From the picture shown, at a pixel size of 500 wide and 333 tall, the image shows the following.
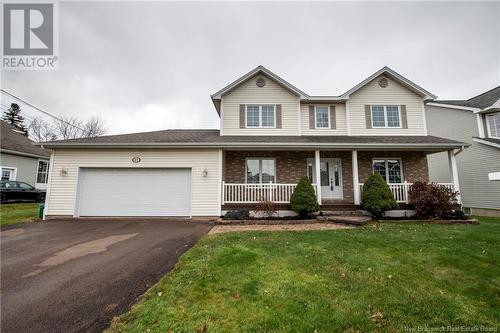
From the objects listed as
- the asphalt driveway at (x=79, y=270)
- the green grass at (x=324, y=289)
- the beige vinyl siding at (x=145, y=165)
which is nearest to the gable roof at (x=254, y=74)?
the beige vinyl siding at (x=145, y=165)

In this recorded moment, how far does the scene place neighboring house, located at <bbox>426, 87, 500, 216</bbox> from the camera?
12.7 m

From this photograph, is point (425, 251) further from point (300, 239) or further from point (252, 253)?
point (252, 253)

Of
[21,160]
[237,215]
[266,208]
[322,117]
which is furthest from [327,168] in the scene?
[21,160]

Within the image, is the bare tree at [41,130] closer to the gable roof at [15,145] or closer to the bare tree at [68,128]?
the bare tree at [68,128]

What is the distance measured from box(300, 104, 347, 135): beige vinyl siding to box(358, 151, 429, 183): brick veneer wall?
5.64ft

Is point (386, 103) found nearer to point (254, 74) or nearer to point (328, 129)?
point (328, 129)

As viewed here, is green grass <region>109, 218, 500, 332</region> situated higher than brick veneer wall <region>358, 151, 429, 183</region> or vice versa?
brick veneer wall <region>358, 151, 429, 183</region>

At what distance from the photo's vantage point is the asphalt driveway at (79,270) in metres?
2.88

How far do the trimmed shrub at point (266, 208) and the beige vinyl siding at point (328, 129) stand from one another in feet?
16.2

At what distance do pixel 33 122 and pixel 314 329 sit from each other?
4694 cm

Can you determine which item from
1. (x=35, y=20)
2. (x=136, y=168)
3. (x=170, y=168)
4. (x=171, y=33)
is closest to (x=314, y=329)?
(x=170, y=168)

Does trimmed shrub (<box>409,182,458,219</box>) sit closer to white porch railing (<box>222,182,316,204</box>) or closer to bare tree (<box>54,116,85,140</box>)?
white porch railing (<box>222,182,316,204</box>)

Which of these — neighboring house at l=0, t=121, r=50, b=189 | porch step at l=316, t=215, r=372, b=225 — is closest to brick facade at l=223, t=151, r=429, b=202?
porch step at l=316, t=215, r=372, b=225

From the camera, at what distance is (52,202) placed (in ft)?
33.4
